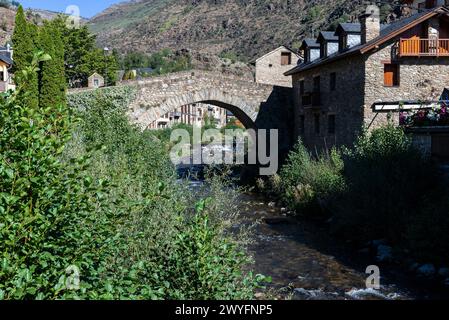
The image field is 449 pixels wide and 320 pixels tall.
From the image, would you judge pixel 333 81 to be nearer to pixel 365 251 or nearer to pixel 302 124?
pixel 302 124

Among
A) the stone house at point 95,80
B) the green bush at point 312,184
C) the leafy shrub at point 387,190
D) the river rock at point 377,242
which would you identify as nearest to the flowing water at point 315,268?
the river rock at point 377,242

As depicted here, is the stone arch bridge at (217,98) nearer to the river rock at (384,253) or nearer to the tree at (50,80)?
the tree at (50,80)

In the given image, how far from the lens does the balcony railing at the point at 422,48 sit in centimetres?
1834

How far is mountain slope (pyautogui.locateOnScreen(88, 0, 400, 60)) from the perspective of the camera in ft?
232

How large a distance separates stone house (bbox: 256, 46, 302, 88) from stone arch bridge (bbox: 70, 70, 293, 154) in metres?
10.2

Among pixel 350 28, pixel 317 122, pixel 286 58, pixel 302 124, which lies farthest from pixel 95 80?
pixel 350 28

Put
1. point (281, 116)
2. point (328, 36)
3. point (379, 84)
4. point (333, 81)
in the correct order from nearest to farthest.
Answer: point (379, 84)
point (333, 81)
point (328, 36)
point (281, 116)

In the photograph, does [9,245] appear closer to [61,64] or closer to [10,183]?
[10,183]

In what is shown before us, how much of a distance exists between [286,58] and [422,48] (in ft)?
58.7

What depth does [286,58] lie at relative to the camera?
36094 mm

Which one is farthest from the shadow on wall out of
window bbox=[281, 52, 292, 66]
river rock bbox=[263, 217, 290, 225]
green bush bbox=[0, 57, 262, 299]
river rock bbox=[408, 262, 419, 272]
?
green bush bbox=[0, 57, 262, 299]

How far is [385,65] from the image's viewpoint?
18719 mm

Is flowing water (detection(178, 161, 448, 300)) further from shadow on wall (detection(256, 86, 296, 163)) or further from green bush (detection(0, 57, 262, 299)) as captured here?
shadow on wall (detection(256, 86, 296, 163))
